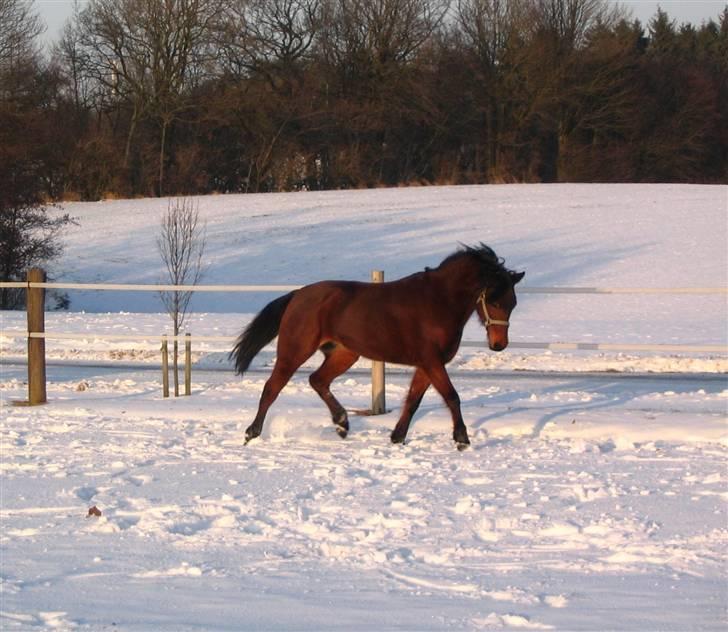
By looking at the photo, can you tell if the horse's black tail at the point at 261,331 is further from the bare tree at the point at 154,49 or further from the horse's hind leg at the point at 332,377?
the bare tree at the point at 154,49

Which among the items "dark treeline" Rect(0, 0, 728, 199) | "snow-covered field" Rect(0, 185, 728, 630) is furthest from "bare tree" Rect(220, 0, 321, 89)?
"snow-covered field" Rect(0, 185, 728, 630)

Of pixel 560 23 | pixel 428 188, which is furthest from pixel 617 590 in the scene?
pixel 560 23

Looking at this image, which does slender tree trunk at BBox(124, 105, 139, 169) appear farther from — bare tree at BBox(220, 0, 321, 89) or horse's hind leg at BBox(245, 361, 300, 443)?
horse's hind leg at BBox(245, 361, 300, 443)

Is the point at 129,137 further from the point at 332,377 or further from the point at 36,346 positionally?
the point at 332,377

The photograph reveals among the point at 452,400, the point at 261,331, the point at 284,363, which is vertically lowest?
the point at 452,400

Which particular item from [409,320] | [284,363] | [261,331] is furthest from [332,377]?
[409,320]

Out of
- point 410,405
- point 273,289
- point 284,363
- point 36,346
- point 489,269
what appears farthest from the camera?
point 36,346

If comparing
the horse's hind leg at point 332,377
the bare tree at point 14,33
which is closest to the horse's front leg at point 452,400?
the horse's hind leg at point 332,377

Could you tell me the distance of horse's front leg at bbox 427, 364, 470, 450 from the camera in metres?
9.48

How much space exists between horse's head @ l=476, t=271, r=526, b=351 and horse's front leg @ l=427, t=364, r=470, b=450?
0.47 metres

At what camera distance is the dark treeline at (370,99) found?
166ft

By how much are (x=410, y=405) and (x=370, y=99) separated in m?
45.2

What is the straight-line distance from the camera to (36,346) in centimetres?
1220

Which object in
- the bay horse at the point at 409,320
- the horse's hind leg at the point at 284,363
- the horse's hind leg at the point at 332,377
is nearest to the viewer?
the bay horse at the point at 409,320
